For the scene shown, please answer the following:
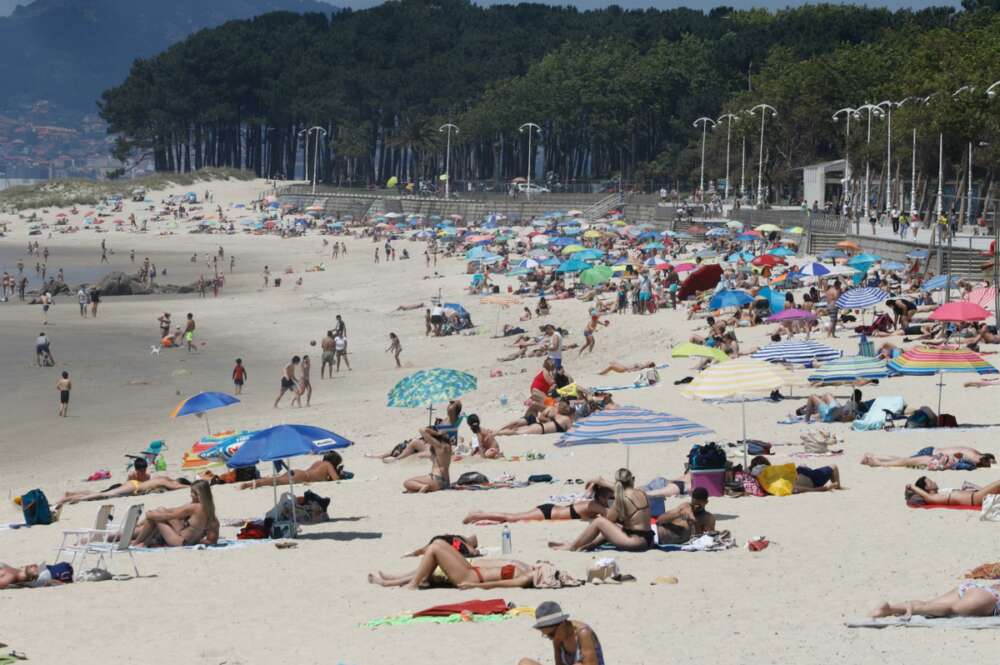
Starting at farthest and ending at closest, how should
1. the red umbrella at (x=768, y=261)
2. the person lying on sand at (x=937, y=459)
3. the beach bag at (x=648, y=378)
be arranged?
the red umbrella at (x=768, y=261) → the beach bag at (x=648, y=378) → the person lying on sand at (x=937, y=459)

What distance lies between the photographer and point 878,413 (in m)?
17.6

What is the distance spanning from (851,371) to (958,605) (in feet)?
36.0

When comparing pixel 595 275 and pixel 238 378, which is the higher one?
pixel 595 275

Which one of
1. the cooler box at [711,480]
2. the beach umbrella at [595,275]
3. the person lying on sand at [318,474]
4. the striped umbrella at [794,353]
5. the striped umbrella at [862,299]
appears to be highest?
the striped umbrella at [862,299]

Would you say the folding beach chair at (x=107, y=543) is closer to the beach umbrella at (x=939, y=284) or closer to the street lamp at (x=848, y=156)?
the beach umbrella at (x=939, y=284)

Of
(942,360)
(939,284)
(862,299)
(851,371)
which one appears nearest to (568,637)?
(942,360)

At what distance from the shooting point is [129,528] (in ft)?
41.5

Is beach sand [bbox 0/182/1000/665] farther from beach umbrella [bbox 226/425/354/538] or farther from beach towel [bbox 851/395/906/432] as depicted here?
beach umbrella [bbox 226/425/354/538]

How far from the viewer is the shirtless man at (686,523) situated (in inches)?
478

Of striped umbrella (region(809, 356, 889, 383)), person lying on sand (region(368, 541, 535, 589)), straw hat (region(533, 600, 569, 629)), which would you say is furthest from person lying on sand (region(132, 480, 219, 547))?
striped umbrella (region(809, 356, 889, 383))

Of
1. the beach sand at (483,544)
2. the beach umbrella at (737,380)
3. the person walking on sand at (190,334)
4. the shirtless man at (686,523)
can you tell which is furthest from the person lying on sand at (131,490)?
the person walking on sand at (190,334)

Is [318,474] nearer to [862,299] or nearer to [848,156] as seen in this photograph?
[862,299]

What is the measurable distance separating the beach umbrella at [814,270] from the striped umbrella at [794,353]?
502 inches

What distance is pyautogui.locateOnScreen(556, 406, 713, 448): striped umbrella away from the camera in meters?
14.2
